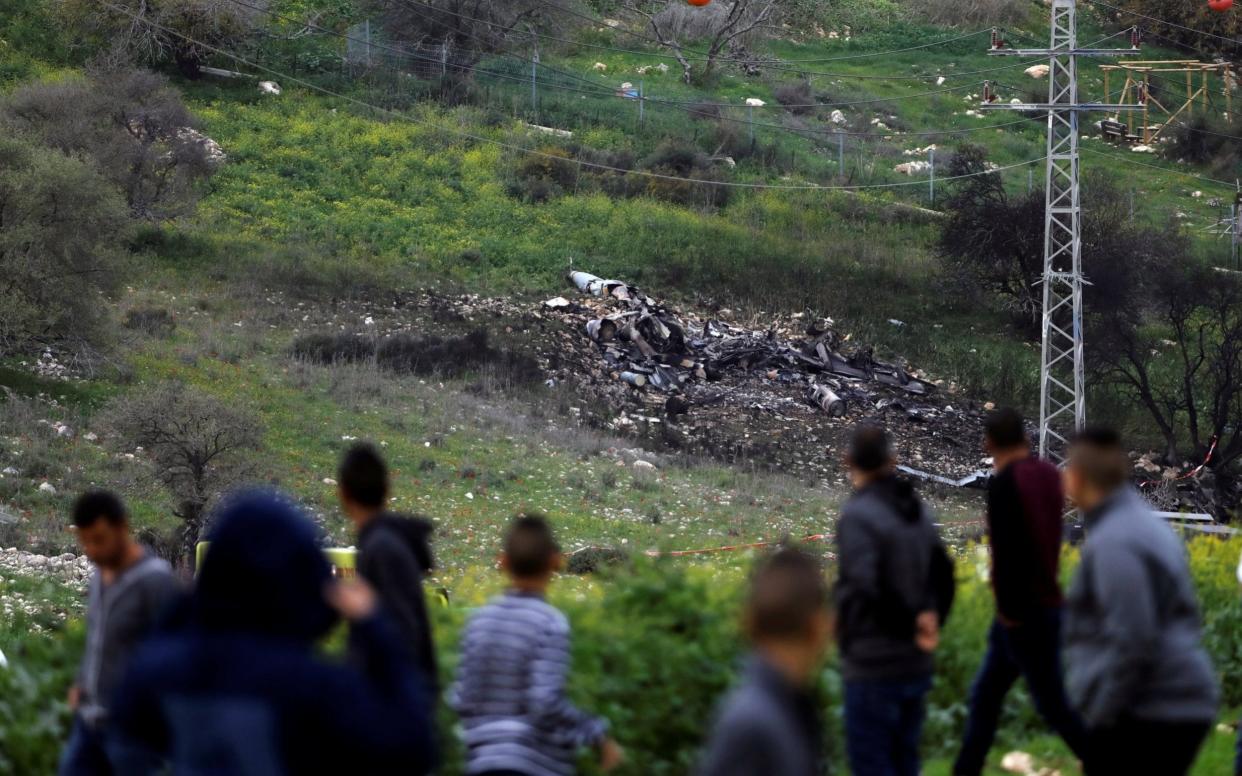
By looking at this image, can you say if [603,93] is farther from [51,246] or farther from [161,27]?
[51,246]

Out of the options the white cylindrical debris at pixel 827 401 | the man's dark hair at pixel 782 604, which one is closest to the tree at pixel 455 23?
the white cylindrical debris at pixel 827 401

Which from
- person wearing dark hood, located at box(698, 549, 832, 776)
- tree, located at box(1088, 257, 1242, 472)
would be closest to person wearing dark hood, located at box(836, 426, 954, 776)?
person wearing dark hood, located at box(698, 549, 832, 776)

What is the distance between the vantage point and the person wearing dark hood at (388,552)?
4.45m

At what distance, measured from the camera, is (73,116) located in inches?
1305

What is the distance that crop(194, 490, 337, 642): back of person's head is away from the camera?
9.82ft

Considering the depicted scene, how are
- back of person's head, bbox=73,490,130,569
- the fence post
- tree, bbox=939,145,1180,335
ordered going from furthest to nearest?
the fence post
tree, bbox=939,145,1180,335
back of person's head, bbox=73,490,130,569

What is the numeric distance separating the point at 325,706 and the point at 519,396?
2712 cm

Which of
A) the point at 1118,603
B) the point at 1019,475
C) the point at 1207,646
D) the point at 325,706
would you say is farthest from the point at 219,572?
the point at 1207,646

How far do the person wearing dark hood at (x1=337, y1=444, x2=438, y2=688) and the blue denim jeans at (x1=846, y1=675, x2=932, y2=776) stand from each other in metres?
1.57

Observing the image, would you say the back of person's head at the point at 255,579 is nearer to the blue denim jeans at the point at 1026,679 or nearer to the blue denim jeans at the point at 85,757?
the blue denim jeans at the point at 85,757

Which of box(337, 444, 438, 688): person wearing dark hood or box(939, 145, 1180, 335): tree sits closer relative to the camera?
box(337, 444, 438, 688): person wearing dark hood

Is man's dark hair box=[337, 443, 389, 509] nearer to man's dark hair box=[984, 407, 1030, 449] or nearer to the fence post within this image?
man's dark hair box=[984, 407, 1030, 449]

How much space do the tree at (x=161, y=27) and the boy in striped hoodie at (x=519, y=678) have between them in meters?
42.6

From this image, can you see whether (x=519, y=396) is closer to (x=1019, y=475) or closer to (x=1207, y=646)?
(x=1207, y=646)
